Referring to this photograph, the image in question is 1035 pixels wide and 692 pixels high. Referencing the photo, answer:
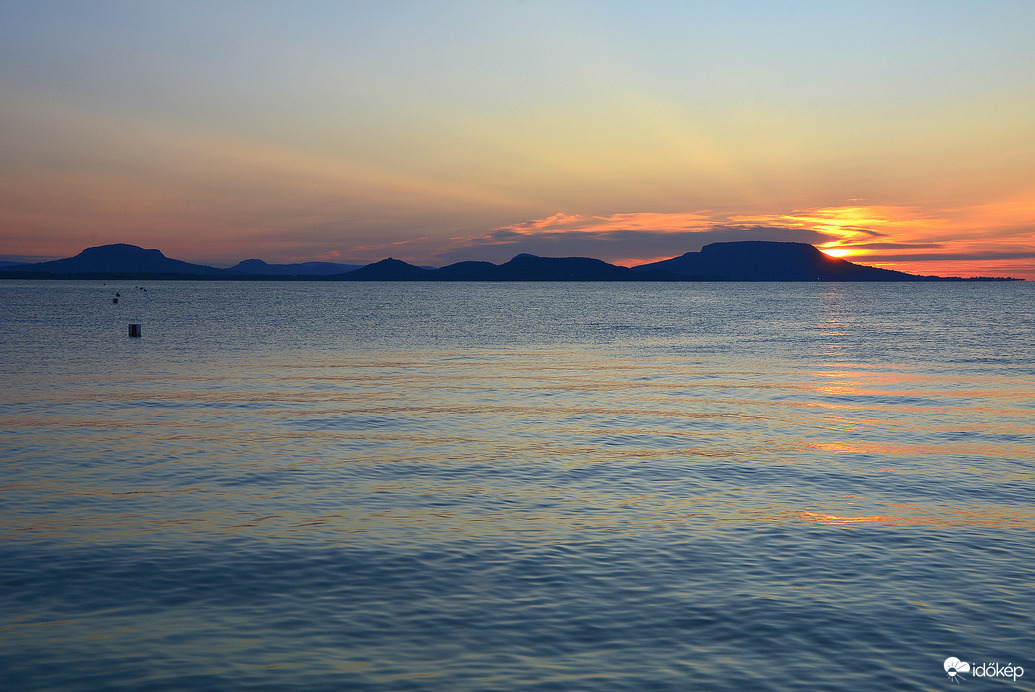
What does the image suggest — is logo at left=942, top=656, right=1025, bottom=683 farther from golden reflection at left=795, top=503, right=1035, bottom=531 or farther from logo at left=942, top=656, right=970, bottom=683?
golden reflection at left=795, top=503, right=1035, bottom=531

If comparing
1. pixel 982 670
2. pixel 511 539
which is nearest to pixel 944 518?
pixel 982 670

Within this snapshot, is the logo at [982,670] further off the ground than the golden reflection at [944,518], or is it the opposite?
the golden reflection at [944,518]

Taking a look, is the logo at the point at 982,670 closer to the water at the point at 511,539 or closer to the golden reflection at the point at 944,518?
the water at the point at 511,539

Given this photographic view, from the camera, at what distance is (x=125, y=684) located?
9906 millimetres

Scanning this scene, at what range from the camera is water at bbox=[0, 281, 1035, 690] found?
1070 centimetres

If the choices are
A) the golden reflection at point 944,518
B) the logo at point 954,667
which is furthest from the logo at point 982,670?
the golden reflection at point 944,518

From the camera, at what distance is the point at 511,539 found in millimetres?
15609

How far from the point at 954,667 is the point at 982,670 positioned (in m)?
0.33

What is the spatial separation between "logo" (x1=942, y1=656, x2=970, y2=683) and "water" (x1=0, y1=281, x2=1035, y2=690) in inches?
5.7

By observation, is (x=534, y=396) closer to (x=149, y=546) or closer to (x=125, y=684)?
(x=149, y=546)

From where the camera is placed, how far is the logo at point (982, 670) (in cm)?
1034

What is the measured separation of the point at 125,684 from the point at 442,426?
18681 millimetres

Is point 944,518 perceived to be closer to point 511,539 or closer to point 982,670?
point 982,670

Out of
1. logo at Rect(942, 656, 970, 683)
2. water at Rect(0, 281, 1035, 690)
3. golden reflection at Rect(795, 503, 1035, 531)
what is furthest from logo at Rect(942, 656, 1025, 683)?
golden reflection at Rect(795, 503, 1035, 531)
